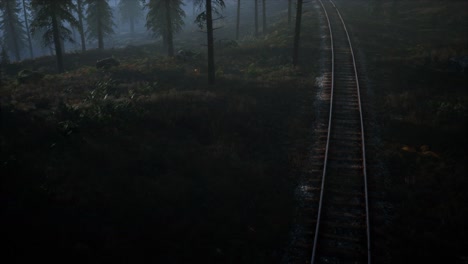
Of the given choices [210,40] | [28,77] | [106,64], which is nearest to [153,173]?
[210,40]

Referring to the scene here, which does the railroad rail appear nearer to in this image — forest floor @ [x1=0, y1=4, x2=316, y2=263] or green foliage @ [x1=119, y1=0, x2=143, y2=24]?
forest floor @ [x1=0, y1=4, x2=316, y2=263]

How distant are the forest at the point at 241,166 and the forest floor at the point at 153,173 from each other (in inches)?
2.0

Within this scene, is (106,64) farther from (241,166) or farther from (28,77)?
(241,166)

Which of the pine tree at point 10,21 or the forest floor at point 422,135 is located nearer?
the forest floor at point 422,135

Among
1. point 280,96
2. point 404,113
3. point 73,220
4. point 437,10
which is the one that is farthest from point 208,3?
point 437,10

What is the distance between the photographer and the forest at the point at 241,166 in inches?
363

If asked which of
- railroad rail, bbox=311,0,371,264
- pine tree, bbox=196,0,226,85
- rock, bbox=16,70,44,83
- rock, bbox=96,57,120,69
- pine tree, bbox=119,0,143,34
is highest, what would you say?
pine tree, bbox=119,0,143,34

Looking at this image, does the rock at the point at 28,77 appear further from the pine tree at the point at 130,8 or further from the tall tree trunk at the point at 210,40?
the pine tree at the point at 130,8

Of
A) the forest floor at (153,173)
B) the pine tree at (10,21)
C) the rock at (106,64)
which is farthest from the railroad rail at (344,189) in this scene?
the pine tree at (10,21)

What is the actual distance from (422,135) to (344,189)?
6.35 metres

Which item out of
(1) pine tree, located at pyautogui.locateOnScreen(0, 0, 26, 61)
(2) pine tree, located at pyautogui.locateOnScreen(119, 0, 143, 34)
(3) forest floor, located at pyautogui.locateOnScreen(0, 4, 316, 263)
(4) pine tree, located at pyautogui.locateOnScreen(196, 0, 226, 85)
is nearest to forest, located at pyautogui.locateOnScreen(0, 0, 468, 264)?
(3) forest floor, located at pyautogui.locateOnScreen(0, 4, 316, 263)

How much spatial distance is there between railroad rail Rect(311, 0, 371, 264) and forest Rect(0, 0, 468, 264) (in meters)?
0.06

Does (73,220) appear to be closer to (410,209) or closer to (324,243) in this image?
(324,243)

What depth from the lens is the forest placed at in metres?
9.22
